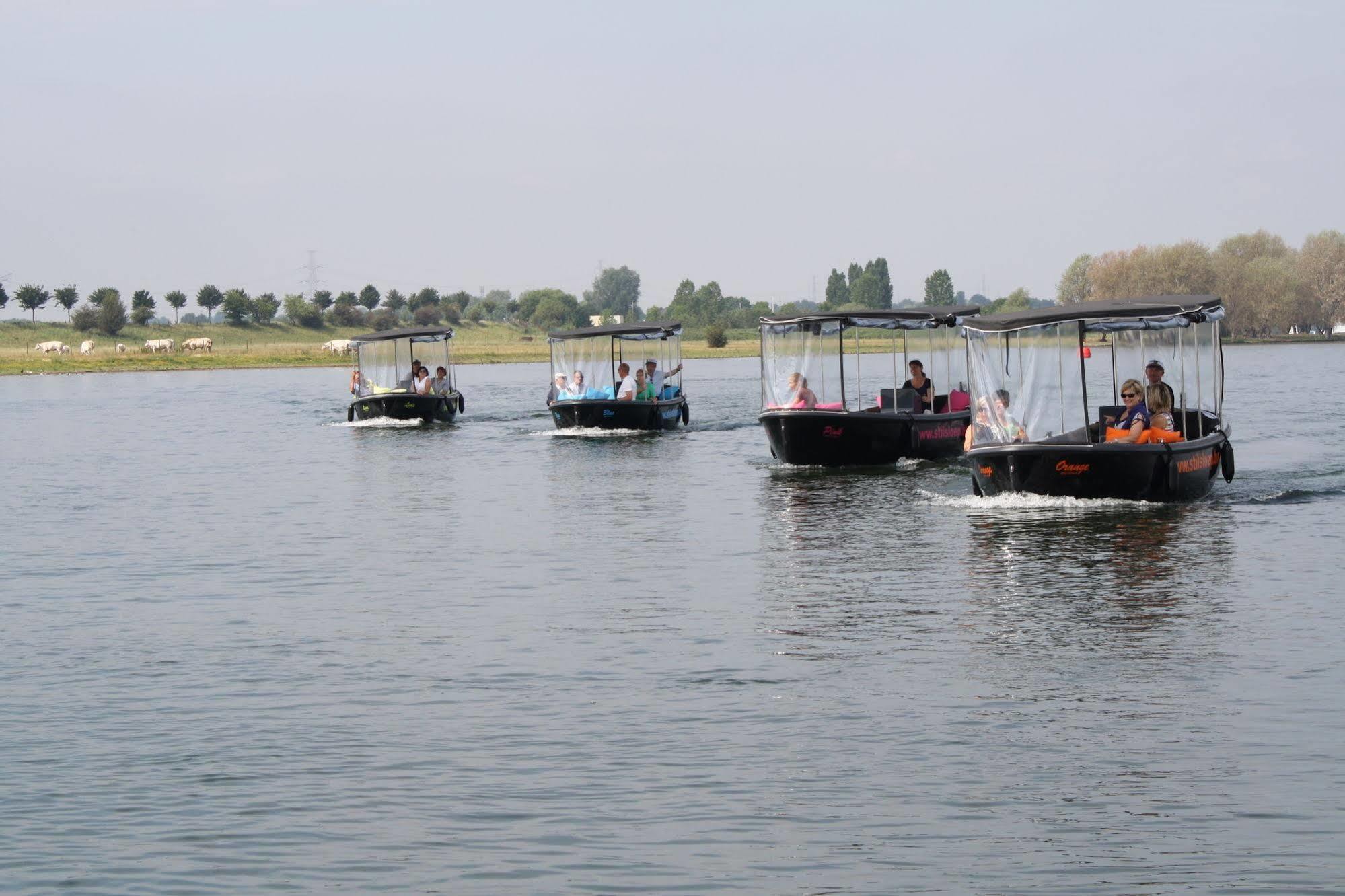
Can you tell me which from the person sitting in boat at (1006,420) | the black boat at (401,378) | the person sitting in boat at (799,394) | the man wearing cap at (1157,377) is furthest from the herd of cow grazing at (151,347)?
the man wearing cap at (1157,377)

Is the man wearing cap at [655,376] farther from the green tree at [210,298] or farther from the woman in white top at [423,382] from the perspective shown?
the green tree at [210,298]

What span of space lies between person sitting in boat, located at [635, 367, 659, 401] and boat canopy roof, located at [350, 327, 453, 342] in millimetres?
8549

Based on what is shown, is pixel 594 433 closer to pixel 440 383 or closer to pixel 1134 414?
pixel 440 383

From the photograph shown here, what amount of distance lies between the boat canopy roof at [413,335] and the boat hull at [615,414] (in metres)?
7.50

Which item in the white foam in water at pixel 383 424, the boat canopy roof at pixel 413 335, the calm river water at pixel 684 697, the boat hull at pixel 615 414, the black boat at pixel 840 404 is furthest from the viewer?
the white foam in water at pixel 383 424

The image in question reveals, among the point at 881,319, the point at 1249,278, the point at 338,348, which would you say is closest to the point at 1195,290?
the point at 1249,278

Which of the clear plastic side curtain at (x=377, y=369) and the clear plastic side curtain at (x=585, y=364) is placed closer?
the clear plastic side curtain at (x=585, y=364)

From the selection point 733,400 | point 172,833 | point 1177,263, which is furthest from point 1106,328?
point 1177,263

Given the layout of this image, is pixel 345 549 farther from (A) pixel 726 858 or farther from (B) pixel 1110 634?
(A) pixel 726 858

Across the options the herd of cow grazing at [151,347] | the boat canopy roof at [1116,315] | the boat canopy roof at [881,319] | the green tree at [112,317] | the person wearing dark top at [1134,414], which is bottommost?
the person wearing dark top at [1134,414]

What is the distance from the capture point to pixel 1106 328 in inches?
1109

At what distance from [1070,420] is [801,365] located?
8.32m

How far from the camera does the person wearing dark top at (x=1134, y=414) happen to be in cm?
2475

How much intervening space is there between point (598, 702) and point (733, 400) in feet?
182
